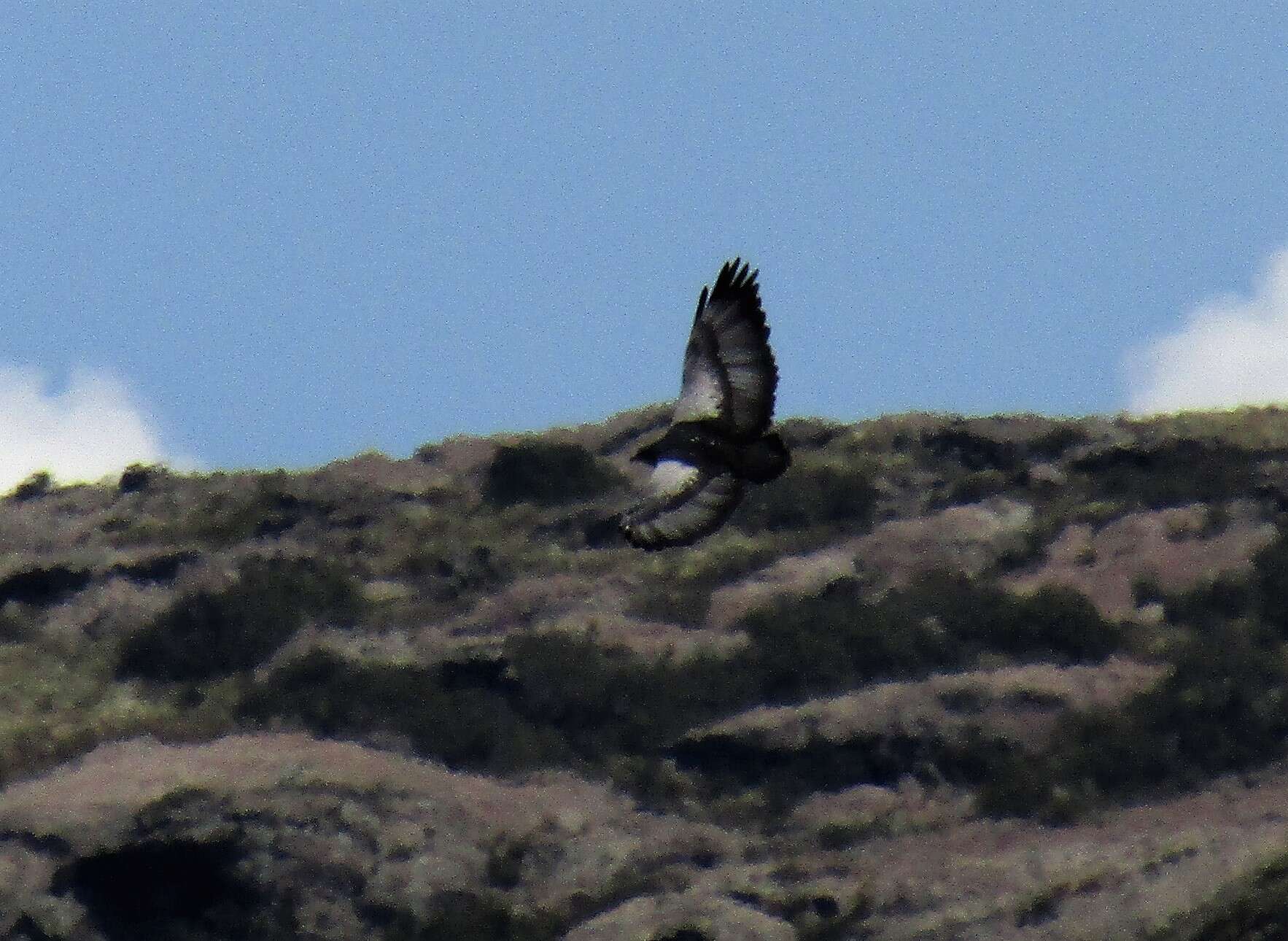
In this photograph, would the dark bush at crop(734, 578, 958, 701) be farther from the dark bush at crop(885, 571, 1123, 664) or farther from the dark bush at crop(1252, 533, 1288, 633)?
the dark bush at crop(1252, 533, 1288, 633)

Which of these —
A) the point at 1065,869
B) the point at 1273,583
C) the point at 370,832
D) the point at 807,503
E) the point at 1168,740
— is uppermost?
the point at 807,503

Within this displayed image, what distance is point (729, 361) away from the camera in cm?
1788

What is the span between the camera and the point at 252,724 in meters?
37.4

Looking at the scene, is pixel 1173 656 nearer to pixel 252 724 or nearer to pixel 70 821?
pixel 252 724

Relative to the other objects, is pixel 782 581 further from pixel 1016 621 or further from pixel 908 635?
pixel 1016 621

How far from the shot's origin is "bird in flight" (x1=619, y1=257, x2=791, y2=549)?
1761 centimetres

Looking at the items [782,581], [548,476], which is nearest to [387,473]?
[548,476]

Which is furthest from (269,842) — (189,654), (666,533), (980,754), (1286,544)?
(1286,544)

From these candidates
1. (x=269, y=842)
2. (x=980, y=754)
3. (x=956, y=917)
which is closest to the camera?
(x=956, y=917)

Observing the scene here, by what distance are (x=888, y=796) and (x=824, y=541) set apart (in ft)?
30.0

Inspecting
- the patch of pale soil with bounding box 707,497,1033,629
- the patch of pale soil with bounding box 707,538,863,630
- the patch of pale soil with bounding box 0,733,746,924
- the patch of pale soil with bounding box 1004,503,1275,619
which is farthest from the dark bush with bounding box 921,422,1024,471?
the patch of pale soil with bounding box 0,733,746,924

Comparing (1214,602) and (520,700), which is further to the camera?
(1214,602)

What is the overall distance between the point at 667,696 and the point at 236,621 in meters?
9.42

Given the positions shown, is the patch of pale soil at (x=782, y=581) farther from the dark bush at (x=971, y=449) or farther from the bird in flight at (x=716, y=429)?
the bird in flight at (x=716, y=429)
